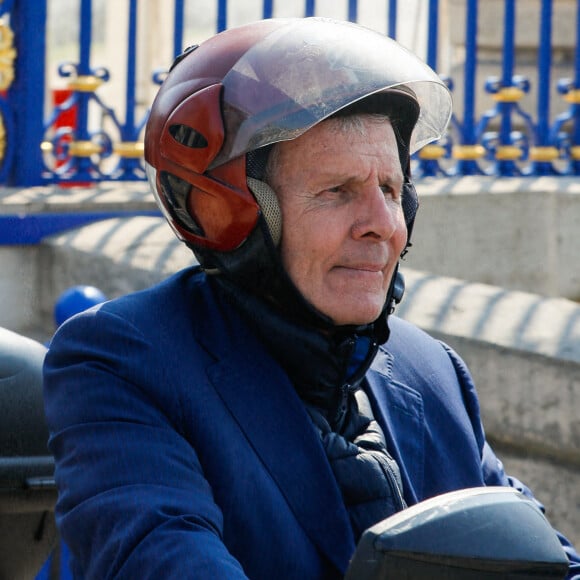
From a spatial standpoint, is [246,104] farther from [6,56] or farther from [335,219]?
[6,56]

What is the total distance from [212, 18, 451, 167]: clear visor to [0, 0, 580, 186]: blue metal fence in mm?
3068

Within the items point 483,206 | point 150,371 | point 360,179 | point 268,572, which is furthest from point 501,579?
point 483,206

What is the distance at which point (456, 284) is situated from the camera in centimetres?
424

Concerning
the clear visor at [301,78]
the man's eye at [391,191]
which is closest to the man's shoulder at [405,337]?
the man's eye at [391,191]

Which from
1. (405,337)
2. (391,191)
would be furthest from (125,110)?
(391,191)

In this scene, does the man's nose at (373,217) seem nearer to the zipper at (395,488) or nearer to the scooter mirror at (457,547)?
the zipper at (395,488)

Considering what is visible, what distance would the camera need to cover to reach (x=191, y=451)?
1831 mm

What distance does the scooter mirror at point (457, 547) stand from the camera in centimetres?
126

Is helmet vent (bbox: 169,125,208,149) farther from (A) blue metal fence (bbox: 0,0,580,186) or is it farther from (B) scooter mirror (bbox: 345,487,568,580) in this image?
(A) blue metal fence (bbox: 0,0,580,186)

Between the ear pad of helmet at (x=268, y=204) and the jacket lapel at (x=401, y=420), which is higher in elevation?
the ear pad of helmet at (x=268, y=204)

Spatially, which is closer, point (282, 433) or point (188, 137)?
point (282, 433)

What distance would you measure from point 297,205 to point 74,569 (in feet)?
2.16

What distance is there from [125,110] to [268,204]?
3480 millimetres

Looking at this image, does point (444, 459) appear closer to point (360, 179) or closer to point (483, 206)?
point (360, 179)
